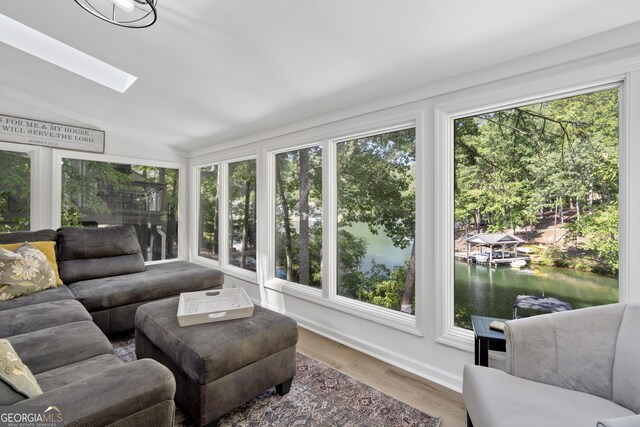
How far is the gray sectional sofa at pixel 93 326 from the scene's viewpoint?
94 cm

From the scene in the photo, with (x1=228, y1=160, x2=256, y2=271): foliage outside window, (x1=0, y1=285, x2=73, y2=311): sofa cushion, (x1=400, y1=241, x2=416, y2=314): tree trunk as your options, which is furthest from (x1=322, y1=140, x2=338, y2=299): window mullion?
(x1=0, y1=285, x2=73, y2=311): sofa cushion

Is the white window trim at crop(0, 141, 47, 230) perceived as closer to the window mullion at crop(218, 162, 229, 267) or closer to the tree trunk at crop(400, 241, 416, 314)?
the window mullion at crop(218, 162, 229, 267)

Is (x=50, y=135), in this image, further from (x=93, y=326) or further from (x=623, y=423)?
(x=623, y=423)

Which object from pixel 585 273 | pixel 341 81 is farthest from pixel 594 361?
pixel 341 81

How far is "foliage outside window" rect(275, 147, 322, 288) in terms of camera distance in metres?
3.17

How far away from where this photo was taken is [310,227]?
128 inches

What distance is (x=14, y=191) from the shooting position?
3492mm

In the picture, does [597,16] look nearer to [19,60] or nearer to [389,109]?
[389,109]

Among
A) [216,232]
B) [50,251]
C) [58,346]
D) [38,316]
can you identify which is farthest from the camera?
[216,232]

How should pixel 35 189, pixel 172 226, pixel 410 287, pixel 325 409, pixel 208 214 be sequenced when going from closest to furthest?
pixel 325 409 < pixel 410 287 < pixel 35 189 < pixel 208 214 < pixel 172 226

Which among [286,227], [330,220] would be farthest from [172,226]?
[330,220]

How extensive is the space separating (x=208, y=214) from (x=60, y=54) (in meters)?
2.54

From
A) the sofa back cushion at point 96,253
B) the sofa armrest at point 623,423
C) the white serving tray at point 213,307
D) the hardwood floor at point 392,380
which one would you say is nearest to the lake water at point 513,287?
the hardwood floor at point 392,380

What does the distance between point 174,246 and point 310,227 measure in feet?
9.18
